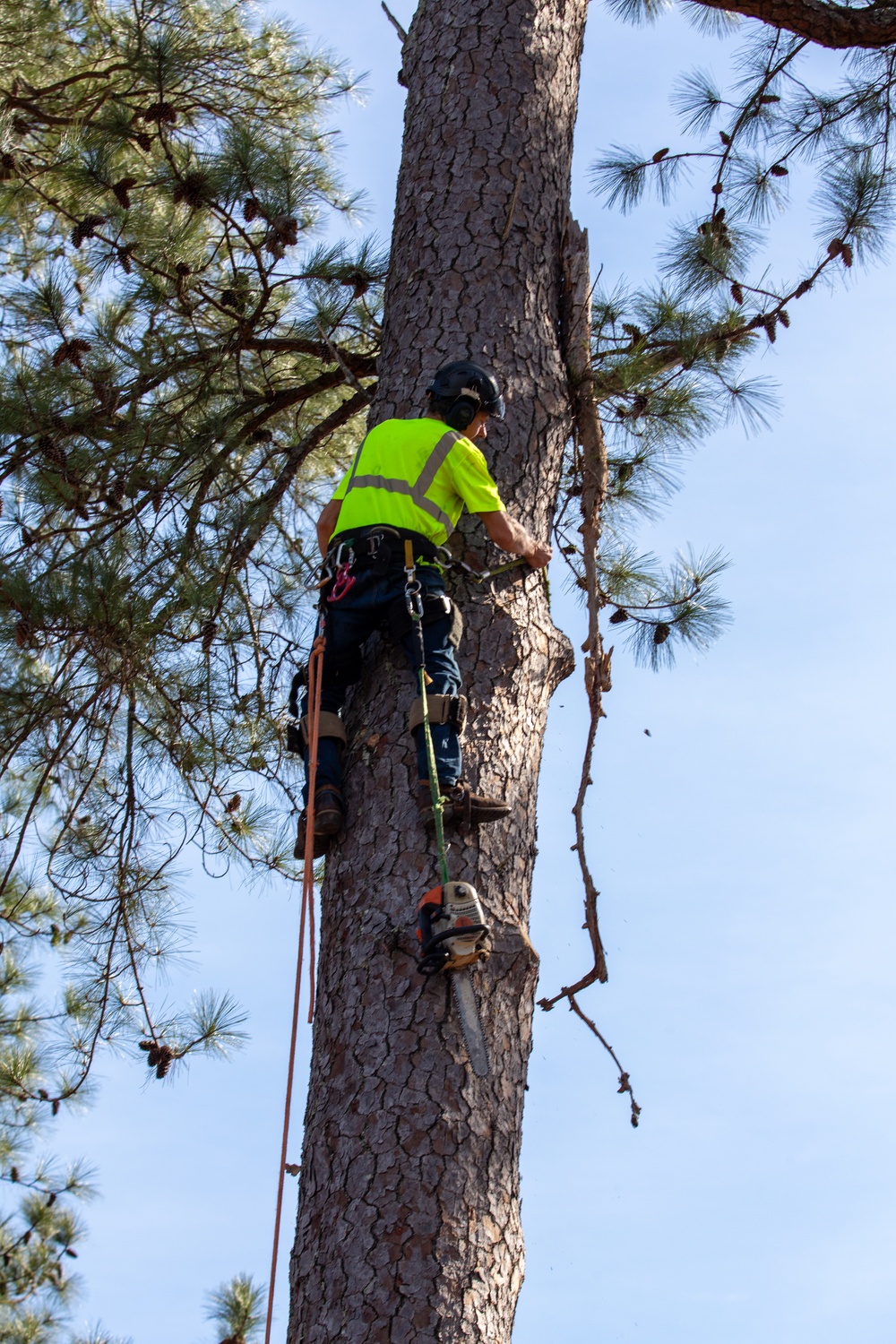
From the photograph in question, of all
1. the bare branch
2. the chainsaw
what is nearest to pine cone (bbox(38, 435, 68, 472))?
the chainsaw

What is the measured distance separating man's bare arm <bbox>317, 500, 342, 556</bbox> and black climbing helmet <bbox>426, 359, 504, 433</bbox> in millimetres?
419

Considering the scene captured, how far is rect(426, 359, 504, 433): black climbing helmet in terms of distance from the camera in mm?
3109

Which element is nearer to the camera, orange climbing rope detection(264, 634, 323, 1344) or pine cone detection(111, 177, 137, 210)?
orange climbing rope detection(264, 634, 323, 1344)

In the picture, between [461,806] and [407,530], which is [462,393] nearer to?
[407,530]

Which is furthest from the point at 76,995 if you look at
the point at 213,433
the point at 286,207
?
the point at 286,207


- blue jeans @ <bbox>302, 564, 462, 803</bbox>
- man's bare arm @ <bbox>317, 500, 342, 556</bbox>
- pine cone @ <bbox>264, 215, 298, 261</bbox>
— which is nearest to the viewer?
blue jeans @ <bbox>302, 564, 462, 803</bbox>

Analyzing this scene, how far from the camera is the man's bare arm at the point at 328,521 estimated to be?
3.43m

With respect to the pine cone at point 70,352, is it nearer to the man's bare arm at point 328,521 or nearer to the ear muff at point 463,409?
the man's bare arm at point 328,521

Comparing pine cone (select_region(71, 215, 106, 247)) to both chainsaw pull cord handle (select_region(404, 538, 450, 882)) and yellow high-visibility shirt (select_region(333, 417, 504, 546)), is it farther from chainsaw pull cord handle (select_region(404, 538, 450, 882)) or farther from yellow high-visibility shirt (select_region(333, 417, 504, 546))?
chainsaw pull cord handle (select_region(404, 538, 450, 882))

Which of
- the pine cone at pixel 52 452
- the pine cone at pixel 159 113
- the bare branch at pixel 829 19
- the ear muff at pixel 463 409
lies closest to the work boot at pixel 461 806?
the ear muff at pixel 463 409

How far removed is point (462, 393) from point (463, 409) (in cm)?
4

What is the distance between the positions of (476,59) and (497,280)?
2.68ft

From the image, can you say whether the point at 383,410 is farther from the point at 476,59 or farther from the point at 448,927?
the point at 448,927

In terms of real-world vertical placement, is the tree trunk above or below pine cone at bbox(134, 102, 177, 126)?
below
